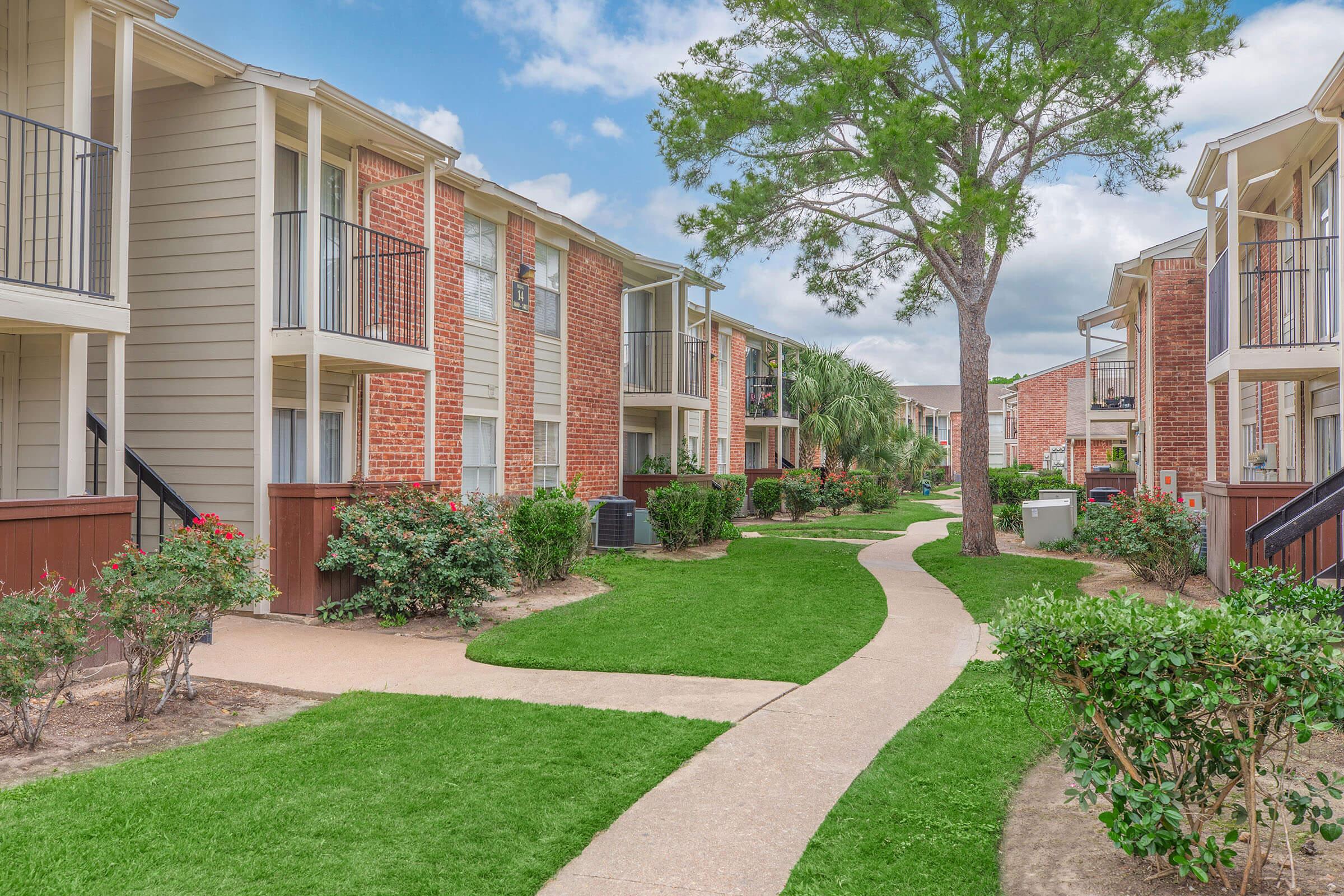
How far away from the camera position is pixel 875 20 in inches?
574

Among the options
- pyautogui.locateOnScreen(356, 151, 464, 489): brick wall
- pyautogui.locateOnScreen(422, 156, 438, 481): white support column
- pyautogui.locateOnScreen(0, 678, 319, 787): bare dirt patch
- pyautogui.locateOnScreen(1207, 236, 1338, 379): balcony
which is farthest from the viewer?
pyautogui.locateOnScreen(356, 151, 464, 489): brick wall

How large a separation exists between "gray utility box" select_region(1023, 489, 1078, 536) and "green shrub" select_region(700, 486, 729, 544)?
18.9 feet

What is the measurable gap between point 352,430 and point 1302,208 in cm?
1212

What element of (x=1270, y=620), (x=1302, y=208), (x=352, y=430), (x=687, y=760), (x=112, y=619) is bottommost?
(x=687, y=760)

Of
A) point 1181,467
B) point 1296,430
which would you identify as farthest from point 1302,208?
point 1181,467

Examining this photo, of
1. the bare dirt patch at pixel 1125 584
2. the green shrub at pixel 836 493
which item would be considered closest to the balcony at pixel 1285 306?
the bare dirt patch at pixel 1125 584

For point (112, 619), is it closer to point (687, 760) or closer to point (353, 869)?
point (353, 869)

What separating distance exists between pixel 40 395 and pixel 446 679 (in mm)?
4518

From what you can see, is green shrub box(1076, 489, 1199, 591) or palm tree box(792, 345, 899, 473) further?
palm tree box(792, 345, 899, 473)

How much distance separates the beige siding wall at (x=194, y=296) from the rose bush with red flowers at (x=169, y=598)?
10.9ft

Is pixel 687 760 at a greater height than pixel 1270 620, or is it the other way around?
pixel 1270 620

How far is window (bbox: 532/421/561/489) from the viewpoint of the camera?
16.0 meters

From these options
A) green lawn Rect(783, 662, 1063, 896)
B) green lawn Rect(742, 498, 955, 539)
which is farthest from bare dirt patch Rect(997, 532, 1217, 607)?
green lawn Rect(742, 498, 955, 539)

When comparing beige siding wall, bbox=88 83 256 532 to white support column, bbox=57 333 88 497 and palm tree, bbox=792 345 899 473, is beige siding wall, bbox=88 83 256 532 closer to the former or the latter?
white support column, bbox=57 333 88 497
